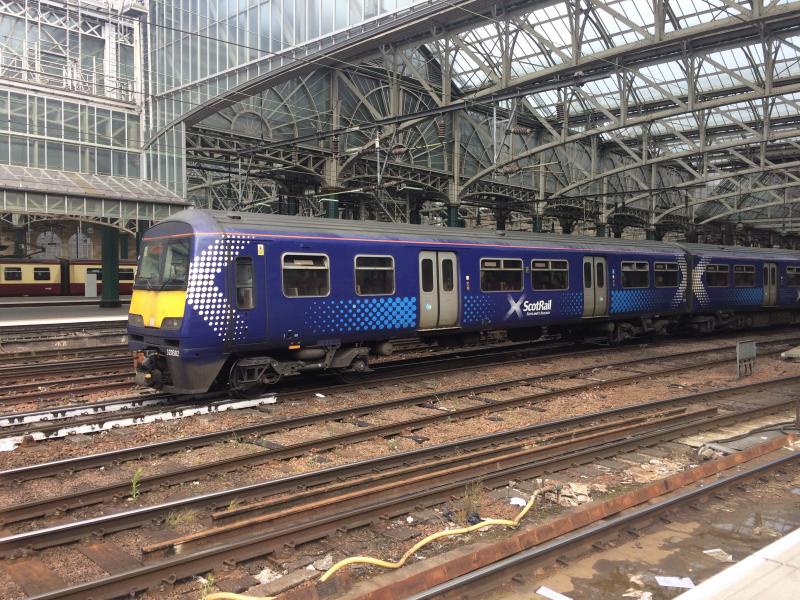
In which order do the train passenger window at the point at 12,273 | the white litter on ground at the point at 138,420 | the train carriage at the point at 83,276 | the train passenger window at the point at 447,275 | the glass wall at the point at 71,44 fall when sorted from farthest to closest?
the train carriage at the point at 83,276, the train passenger window at the point at 12,273, the glass wall at the point at 71,44, the train passenger window at the point at 447,275, the white litter on ground at the point at 138,420

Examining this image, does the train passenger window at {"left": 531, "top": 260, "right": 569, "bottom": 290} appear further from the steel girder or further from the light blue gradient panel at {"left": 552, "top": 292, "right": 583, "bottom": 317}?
the steel girder

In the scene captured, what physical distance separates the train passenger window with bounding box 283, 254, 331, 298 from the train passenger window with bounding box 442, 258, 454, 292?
10.3ft

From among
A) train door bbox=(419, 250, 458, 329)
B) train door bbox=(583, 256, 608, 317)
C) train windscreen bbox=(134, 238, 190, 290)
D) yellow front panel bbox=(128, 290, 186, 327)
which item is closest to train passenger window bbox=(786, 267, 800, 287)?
train door bbox=(583, 256, 608, 317)

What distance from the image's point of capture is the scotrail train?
1079 cm

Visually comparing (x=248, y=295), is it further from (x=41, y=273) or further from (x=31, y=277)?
(x=31, y=277)

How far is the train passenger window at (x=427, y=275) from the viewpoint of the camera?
13961 mm

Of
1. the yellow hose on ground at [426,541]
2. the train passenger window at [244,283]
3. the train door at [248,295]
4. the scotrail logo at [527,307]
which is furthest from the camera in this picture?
the scotrail logo at [527,307]

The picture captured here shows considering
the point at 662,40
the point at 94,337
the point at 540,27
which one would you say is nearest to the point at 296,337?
the point at 94,337

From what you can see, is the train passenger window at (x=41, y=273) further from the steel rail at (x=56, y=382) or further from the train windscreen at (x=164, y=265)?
the train windscreen at (x=164, y=265)

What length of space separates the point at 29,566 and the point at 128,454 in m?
2.91

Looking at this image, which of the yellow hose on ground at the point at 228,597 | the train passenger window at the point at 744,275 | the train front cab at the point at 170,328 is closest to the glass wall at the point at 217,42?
the train passenger window at the point at 744,275

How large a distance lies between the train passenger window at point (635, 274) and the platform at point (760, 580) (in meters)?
14.6

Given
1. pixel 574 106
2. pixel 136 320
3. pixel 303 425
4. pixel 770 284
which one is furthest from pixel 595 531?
pixel 574 106

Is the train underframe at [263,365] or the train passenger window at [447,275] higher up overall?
the train passenger window at [447,275]
